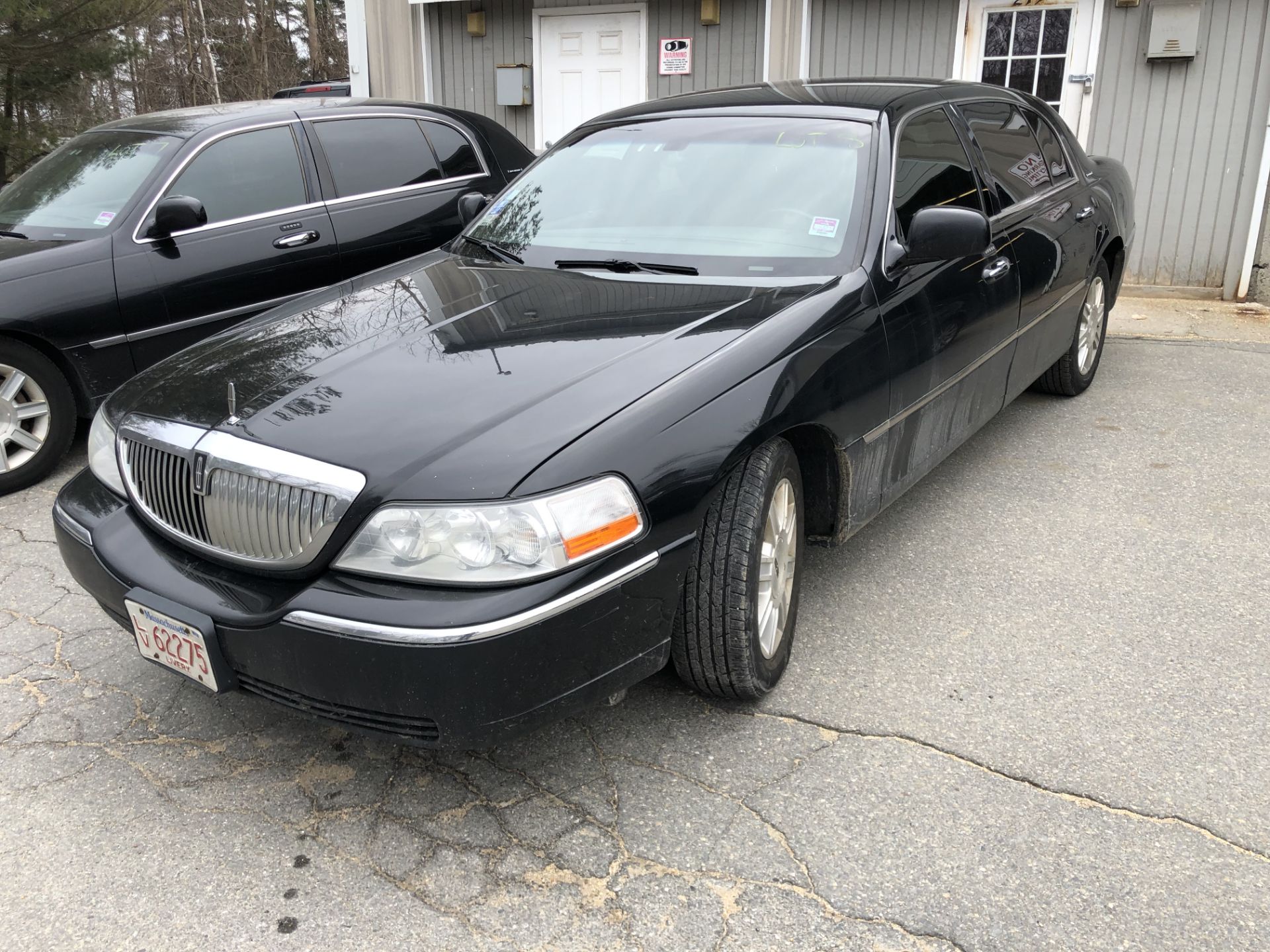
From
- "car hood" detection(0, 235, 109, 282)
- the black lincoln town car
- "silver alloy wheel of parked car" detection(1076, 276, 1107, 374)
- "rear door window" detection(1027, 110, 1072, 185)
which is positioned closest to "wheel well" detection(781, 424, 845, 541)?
the black lincoln town car

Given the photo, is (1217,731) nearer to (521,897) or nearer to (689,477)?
(689,477)

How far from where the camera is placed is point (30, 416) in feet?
15.1

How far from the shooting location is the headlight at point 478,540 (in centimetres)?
214

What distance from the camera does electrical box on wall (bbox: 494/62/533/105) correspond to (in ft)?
31.9

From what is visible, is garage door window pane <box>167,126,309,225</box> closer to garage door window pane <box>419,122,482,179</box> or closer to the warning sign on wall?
garage door window pane <box>419,122,482,179</box>

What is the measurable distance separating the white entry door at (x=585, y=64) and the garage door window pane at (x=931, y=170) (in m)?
6.13

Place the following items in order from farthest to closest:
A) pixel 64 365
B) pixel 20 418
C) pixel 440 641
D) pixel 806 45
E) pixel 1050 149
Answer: pixel 806 45
pixel 1050 149
pixel 64 365
pixel 20 418
pixel 440 641

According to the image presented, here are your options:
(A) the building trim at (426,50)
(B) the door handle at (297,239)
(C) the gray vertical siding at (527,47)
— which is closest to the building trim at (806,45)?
(C) the gray vertical siding at (527,47)

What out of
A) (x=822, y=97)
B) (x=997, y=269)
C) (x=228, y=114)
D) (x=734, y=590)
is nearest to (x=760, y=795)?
(x=734, y=590)

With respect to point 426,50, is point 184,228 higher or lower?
lower

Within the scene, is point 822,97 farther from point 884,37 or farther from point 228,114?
point 884,37

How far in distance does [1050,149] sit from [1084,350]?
3.56 ft

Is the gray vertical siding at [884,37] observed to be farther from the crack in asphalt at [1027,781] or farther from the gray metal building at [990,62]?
the crack in asphalt at [1027,781]

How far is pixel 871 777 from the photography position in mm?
2594
